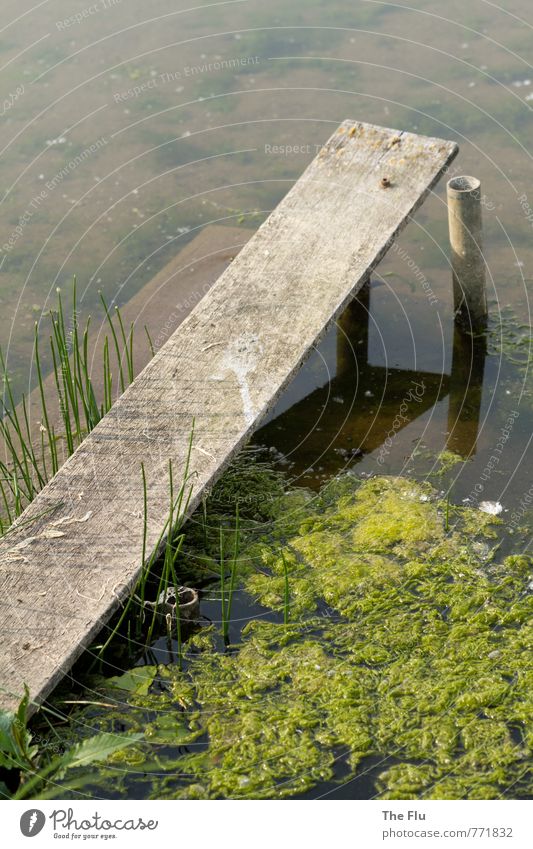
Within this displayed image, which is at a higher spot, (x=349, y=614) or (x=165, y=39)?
(x=165, y=39)

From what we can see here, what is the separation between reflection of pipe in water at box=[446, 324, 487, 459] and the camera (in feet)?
14.9

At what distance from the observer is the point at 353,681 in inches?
130

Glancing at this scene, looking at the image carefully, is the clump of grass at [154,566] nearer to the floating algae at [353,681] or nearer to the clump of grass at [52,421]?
the floating algae at [353,681]

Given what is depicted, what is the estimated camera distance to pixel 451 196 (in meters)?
4.78

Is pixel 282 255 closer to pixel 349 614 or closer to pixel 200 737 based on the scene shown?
pixel 349 614

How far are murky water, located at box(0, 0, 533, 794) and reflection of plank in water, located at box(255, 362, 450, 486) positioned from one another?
0.01 meters

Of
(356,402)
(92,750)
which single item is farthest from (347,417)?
(92,750)

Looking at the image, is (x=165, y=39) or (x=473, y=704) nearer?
(x=473, y=704)

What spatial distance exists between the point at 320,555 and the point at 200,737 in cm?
90

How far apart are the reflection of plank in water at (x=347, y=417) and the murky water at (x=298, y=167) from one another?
0.4 inches

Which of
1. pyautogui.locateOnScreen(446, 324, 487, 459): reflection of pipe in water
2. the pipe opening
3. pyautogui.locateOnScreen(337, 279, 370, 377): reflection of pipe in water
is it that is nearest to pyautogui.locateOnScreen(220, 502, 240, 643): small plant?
pyautogui.locateOnScreen(446, 324, 487, 459): reflection of pipe in water

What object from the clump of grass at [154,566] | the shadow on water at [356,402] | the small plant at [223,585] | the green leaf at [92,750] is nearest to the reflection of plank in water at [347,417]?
the shadow on water at [356,402]

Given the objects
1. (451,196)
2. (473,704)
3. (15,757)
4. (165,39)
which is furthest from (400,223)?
(165,39)
